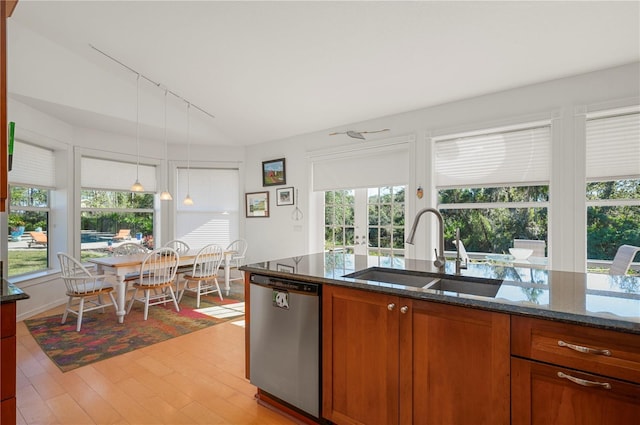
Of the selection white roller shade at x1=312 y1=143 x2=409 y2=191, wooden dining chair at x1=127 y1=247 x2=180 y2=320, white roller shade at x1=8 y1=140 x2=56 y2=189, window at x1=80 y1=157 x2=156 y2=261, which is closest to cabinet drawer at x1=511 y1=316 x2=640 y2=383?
white roller shade at x1=312 y1=143 x2=409 y2=191

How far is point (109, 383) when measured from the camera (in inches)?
88.7

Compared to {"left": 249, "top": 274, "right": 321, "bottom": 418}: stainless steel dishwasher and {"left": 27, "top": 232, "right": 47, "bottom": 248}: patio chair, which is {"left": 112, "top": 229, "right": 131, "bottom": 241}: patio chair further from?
{"left": 249, "top": 274, "right": 321, "bottom": 418}: stainless steel dishwasher

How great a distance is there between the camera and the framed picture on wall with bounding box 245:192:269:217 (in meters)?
5.54

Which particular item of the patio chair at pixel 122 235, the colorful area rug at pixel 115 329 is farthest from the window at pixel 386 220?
the patio chair at pixel 122 235

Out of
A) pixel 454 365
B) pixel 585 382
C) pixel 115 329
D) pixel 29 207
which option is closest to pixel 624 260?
pixel 585 382

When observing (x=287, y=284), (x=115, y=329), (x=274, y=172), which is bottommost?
(x=115, y=329)

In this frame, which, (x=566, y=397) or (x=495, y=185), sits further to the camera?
(x=495, y=185)

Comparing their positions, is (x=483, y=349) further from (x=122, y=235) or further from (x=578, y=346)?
(x=122, y=235)

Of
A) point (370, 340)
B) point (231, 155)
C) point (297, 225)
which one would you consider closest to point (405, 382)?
point (370, 340)

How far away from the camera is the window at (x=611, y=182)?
113 inches

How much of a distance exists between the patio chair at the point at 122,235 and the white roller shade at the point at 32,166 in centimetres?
109

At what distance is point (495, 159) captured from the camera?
137 inches

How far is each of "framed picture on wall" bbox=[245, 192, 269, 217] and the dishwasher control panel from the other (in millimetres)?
3638

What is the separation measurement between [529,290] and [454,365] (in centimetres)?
48
